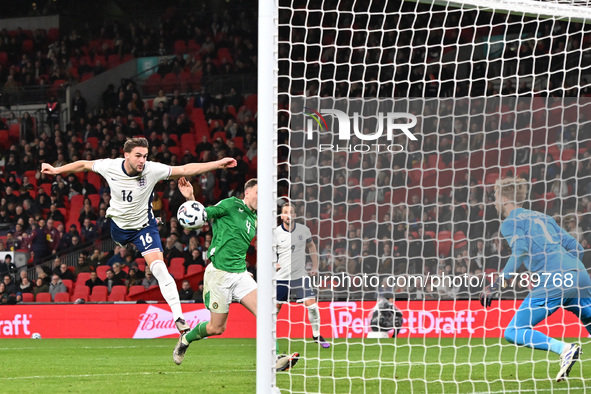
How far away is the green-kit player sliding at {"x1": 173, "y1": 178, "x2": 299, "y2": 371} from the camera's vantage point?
25.9ft

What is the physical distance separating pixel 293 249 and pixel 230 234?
2.80 metres

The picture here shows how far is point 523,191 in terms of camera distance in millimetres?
6738

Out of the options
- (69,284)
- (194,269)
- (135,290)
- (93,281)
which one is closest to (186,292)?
(194,269)

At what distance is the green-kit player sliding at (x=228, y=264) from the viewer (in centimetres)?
790

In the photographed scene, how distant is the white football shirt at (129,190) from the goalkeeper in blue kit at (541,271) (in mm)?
3949

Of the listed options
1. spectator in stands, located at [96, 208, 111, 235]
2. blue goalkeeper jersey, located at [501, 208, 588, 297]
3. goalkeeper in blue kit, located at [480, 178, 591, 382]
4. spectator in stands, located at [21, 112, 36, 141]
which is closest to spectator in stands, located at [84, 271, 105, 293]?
spectator in stands, located at [96, 208, 111, 235]

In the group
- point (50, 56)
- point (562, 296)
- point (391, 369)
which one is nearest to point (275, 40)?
point (562, 296)

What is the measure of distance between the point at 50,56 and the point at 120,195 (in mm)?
13727

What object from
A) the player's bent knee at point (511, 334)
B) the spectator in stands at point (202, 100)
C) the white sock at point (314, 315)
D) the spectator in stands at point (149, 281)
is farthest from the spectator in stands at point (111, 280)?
the player's bent knee at point (511, 334)

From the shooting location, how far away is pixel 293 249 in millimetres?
10750

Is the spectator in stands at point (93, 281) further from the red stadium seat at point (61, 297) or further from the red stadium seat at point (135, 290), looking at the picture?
the red stadium seat at point (135, 290)

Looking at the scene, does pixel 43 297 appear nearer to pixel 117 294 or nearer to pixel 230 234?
pixel 117 294

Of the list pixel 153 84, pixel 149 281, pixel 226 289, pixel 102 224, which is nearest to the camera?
pixel 226 289

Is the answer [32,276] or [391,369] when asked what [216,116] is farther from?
[391,369]
